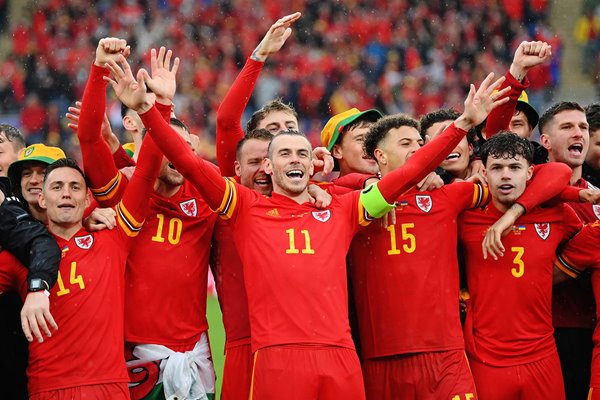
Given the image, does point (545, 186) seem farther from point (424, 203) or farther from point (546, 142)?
point (546, 142)

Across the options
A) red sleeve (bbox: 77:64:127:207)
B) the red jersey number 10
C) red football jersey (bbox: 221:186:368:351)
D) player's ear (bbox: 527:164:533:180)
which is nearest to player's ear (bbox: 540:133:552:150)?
player's ear (bbox: 527:164:533:180)

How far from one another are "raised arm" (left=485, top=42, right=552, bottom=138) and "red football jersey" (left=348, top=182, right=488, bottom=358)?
680 millimetres

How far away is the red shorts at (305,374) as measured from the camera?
205 inches

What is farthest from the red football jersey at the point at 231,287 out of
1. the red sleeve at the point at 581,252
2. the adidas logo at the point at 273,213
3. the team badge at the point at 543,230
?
the red sleeve at the point at 581,252

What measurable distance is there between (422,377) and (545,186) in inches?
53.7

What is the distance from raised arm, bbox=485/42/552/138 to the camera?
6133mm

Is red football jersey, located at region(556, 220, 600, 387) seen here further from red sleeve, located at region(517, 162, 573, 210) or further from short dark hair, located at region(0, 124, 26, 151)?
short dark hair, located at region(0, 124, 26, 151)

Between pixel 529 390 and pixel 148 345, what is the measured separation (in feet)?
7.47

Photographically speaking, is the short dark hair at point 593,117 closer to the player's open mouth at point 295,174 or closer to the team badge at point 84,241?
the player's open mouth at point 295,174

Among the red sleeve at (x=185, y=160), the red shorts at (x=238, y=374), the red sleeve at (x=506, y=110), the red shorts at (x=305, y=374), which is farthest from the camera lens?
the red sleeve at (x=506, y=110)

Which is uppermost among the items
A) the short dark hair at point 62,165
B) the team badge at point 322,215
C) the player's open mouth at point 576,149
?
the player's open mouth at point 576,149

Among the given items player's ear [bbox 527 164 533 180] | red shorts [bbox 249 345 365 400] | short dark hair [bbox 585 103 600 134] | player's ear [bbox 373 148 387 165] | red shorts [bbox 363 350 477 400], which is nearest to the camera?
red shorts [bbox 249 345 365 400]

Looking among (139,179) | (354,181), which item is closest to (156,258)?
(139,179)

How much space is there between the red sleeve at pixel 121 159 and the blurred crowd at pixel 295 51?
11.3 meters
